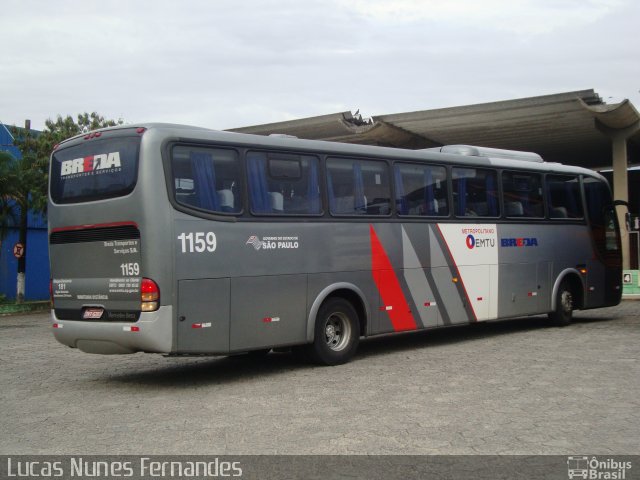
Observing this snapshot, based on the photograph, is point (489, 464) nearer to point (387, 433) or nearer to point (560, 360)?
point (387, 433)

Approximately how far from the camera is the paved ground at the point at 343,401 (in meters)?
6.61

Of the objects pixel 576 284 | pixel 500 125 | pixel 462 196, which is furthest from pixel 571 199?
pixel 500 125

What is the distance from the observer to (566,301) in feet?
53.6

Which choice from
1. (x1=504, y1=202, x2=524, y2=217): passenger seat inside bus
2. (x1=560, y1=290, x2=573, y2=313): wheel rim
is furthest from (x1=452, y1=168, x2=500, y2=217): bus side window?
(x1=560, y1=290, x2=573, y2=313): wheel rim

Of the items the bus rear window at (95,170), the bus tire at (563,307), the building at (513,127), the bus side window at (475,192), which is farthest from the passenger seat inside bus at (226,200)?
the building at (513,127)

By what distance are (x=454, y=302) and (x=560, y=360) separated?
8.65ft

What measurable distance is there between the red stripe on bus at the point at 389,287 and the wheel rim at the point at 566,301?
4945 mm

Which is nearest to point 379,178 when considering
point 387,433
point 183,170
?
point 183,170

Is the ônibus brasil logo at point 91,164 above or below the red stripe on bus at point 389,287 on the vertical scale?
above

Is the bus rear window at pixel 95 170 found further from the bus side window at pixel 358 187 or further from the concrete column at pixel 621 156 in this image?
the concrete column at pixel 621 156

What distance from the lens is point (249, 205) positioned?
10.3 m

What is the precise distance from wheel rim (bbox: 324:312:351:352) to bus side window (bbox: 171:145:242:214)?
7.85 ft

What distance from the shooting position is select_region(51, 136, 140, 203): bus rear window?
9.61 metres

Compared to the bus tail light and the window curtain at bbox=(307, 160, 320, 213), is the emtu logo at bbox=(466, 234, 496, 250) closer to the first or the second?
the window curtain at bbox=(307, 160, 320, 213)
